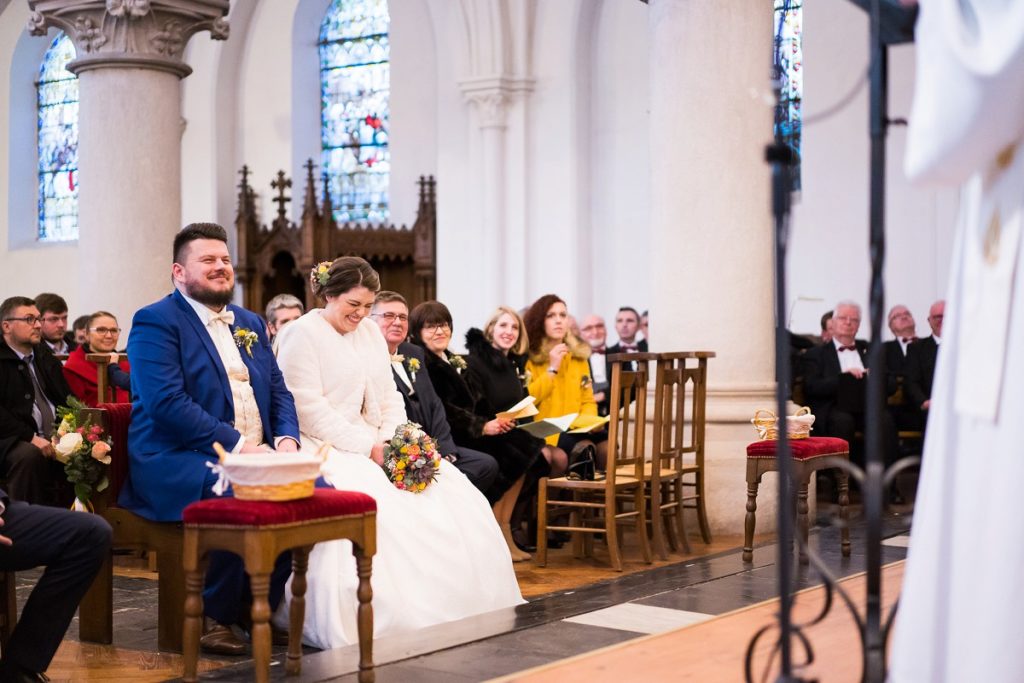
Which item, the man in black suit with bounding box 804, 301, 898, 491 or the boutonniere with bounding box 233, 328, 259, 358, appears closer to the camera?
the boutonniere with bounding box 233, 328, 259, 358

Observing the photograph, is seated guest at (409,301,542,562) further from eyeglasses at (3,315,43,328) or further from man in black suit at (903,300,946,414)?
man in black suit at (903,300,946,414)

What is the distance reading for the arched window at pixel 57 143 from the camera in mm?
19062

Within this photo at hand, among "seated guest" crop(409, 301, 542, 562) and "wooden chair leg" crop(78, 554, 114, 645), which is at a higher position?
"seated guest" crop(409, 301, 542, 562)

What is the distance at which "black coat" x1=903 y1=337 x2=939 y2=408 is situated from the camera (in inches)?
406

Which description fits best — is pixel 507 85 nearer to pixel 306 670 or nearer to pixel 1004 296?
pixel 306 670

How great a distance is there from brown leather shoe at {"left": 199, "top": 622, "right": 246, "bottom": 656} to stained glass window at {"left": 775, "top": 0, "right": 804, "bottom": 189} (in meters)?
9.69

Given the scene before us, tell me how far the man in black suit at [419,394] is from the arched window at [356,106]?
954 cm

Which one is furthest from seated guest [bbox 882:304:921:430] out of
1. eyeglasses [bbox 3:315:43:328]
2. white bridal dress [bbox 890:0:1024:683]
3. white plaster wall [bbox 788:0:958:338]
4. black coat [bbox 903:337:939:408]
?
white bridal dress [bbox 890:0:1024:683]

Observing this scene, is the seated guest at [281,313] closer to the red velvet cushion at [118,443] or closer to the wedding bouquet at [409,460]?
the wedding bouquet at [409,460]

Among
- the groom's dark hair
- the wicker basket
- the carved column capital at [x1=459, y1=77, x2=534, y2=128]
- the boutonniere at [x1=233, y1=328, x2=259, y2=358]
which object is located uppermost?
the carved column capital at [x1=459, y1=77, x2=534, y2=128]

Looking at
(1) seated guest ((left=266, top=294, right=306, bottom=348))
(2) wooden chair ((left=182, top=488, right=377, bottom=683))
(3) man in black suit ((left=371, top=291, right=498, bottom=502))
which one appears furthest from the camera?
(1) seated guest ((left=266, top=294, right=306, bottom=348))

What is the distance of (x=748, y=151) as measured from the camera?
27.7 feet

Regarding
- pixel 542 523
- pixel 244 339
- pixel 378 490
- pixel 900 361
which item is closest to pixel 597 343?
pixel 900 361

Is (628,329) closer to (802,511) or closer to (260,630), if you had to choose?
(802,511)
